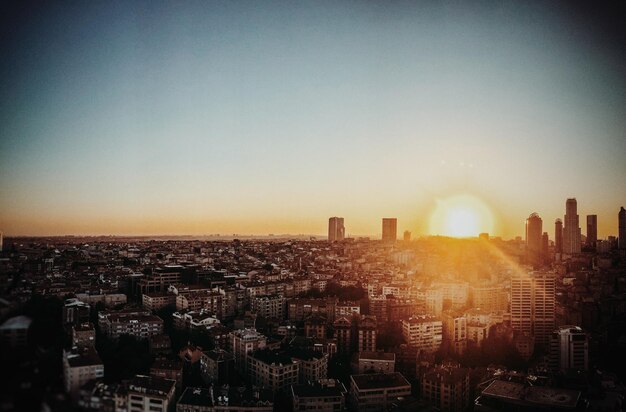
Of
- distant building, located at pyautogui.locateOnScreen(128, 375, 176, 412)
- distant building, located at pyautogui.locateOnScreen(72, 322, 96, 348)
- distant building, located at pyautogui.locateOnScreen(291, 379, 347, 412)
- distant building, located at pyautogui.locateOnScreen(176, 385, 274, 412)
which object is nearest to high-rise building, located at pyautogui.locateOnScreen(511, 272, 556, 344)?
distant building, located at pyautogui.locateOnScreen(291, 379, 347, 412)

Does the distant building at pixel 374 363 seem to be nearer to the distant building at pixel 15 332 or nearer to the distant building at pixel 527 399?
the distant building at pixel 527 399

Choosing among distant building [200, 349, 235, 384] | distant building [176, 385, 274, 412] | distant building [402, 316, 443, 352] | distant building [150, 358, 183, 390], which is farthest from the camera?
distant building [402, 316, 443, 352]

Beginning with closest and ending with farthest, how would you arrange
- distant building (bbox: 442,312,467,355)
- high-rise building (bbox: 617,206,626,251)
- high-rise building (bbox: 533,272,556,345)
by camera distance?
distant building (bbox: 442,312,467,355), high-rise building (bbox: 617,206,626,251), high-rise building (bbox: 533,272,556,345)

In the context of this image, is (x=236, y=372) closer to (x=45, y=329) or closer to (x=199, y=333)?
(x=199, y=333)

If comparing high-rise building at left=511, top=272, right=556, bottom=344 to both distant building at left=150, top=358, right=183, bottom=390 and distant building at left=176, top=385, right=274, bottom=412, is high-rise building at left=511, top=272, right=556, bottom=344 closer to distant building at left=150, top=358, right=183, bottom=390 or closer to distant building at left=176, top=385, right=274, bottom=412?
distant building at left=176, top=385, right=274, bottom=412

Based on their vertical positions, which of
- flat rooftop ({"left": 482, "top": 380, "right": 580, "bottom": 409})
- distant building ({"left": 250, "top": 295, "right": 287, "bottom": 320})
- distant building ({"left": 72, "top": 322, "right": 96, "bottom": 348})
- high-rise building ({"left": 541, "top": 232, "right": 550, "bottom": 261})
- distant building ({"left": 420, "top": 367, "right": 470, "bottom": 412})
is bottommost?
distant building ({"left": 420, "top": 367, "right": 470, "bottom": 412})

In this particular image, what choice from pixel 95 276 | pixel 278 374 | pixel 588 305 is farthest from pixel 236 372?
pixel 588 305

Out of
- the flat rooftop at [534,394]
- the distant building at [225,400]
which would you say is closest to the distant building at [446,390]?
the flat rooftop at [534,394]
